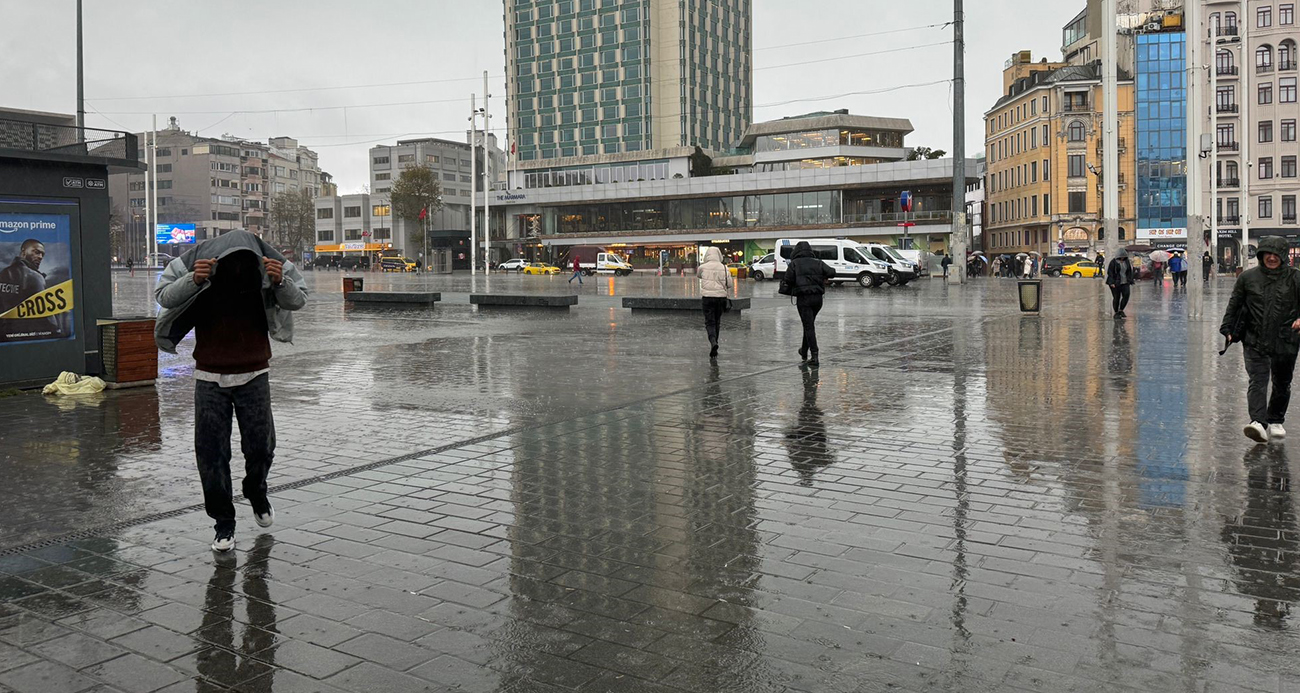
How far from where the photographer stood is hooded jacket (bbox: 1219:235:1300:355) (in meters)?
7.96

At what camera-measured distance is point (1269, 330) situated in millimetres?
8031

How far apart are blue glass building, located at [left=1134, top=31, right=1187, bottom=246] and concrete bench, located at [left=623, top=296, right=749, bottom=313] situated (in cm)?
6837

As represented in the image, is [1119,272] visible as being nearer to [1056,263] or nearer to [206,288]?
[206,288]

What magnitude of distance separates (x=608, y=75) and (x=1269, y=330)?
114352mm

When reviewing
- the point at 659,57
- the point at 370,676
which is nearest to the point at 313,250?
the point at 659,57

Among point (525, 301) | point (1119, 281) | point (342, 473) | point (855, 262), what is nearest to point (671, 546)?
point (342, 473)

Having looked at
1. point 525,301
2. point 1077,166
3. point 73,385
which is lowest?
point 73,385

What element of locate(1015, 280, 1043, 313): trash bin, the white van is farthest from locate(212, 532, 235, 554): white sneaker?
the white van

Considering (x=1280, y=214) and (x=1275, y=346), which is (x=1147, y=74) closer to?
(x=1280, y=214)

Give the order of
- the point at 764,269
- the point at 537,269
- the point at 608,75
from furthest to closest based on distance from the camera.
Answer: the point at 608,75, the point at 537,269, the point at 764,269

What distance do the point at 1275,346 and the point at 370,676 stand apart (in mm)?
7285

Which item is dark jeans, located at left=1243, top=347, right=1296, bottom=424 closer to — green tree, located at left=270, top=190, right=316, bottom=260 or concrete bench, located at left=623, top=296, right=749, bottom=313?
concrete bench, located at left=623, top=296, right=749, bottom=313

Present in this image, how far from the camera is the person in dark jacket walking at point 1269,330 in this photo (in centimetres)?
796

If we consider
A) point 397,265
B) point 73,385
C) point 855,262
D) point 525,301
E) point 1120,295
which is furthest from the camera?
point 397,265
